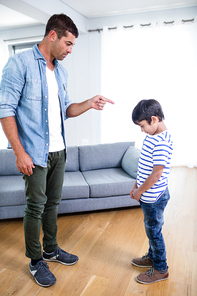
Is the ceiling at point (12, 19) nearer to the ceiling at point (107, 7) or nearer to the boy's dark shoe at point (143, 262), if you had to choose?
the ceiling at point (107, 7)

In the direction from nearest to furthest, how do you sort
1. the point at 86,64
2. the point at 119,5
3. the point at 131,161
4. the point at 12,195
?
the point at 12,195, the point at 131,161, the point at 119,5, the point at 86,64

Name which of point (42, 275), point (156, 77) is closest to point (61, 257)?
point (42, 275)

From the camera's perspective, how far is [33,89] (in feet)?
4.99

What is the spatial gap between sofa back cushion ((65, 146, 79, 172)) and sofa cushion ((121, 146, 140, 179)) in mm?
552

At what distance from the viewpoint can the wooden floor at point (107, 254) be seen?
163 centimetres

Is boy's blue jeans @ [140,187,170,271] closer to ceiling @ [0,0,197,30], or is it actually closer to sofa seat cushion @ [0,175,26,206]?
sofa seat cushion @ [0,175,26,206]

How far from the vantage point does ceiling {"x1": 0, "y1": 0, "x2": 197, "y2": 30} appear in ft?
12.6

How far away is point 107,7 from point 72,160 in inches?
101

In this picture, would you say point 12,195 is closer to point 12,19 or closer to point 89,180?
point 89,180

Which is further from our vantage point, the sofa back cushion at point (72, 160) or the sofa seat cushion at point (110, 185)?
the sofa back cushion at point (72, 160)

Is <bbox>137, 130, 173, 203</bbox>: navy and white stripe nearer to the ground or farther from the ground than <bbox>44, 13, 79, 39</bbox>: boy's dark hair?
nearer to the ground

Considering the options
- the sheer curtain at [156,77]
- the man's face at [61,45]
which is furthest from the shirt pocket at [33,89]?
the sheer curtain at [156,77]

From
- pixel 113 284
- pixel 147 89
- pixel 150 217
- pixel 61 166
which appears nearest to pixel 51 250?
pixel 113 284

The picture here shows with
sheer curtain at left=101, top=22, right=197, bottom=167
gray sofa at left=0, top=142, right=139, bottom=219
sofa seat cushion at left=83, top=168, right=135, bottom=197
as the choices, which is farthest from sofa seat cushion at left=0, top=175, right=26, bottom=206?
sheer curtain at left=101, top=22, right=197, bottom=167
